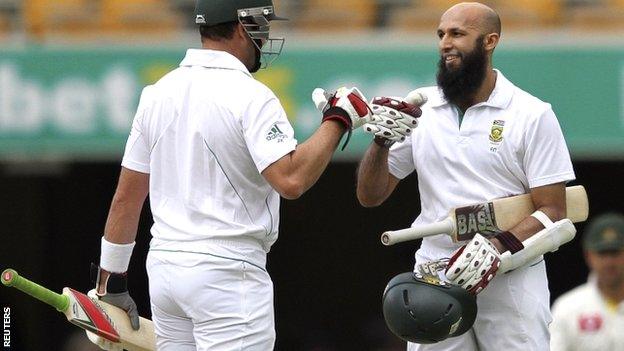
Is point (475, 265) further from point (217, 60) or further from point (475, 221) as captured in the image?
point (217, 60)

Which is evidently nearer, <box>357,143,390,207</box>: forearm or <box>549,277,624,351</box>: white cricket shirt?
<box>357,143,390,207</box>: forearm

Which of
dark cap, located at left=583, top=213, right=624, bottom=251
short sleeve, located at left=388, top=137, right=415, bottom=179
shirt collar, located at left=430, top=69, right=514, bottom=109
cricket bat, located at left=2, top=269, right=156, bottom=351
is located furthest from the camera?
dark cap, located at left=583, top=213, right=624, bottom=251

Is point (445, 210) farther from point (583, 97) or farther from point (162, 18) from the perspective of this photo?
point (162, 18)

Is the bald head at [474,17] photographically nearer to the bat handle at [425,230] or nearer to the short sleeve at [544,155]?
the short sleeve at [544,155]

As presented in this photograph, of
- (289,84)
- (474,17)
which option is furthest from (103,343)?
(289,84)

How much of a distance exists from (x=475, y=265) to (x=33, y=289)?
1.47 meters

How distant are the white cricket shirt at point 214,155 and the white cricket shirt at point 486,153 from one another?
2.59 feet

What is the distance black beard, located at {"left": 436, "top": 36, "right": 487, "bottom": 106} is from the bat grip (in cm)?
156

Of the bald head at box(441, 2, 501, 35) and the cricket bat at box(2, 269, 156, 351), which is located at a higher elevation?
the bald head at box(441, 2, 501, 35)

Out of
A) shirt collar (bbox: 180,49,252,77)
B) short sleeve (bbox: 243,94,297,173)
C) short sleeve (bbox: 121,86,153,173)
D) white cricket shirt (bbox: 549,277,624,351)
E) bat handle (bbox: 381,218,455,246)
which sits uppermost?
shirt collar (bbox: 180,49,252,77)

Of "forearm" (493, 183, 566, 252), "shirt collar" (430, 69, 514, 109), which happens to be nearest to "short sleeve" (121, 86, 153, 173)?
"shirt collar" (430, 69, 514, 109)

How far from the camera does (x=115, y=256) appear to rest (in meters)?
4.70

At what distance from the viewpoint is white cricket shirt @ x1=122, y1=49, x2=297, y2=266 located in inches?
165

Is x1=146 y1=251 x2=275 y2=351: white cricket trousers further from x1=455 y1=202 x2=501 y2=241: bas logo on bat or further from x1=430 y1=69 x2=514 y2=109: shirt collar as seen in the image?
x1=430 y1=69 x2=514 y2=109: shirt collar
